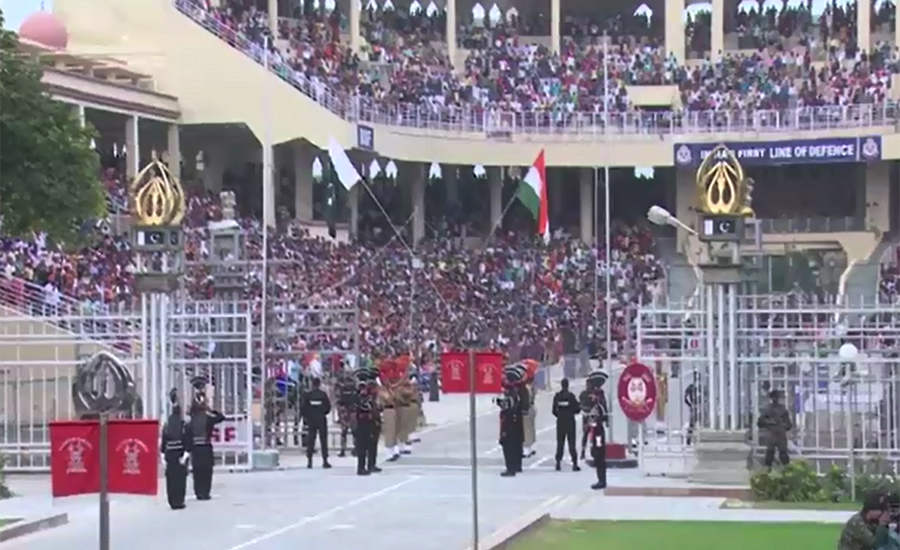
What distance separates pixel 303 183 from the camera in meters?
57.0

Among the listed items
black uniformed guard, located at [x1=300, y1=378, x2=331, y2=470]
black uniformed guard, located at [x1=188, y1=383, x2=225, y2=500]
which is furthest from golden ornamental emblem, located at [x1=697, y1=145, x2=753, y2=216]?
black uniformed guard, located at [x1=300, y1=378, x2=331, y2=470]

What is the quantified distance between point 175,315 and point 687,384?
7.58 m

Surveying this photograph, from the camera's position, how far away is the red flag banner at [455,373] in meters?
20.2

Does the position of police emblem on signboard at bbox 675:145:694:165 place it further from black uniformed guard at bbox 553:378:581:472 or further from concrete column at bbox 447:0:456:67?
black uniformed guard at bbox 553:378:581:472

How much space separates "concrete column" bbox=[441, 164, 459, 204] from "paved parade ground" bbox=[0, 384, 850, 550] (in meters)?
35.3

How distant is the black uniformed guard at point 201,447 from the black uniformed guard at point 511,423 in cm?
442

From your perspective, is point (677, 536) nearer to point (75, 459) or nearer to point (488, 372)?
point (488, 372)

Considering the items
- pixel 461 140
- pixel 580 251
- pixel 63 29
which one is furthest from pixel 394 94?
pixel 63 29

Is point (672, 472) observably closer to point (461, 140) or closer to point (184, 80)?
point (184, 80)

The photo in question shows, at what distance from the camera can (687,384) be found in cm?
2838

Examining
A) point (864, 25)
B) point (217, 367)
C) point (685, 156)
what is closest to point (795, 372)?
point (217, 367)

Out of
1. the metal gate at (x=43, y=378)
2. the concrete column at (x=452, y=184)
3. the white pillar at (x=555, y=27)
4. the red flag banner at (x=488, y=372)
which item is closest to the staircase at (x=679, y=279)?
the concrete column at (x=452, y=184)

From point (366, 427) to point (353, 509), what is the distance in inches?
181

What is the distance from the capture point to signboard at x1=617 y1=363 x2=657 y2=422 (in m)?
24.6
